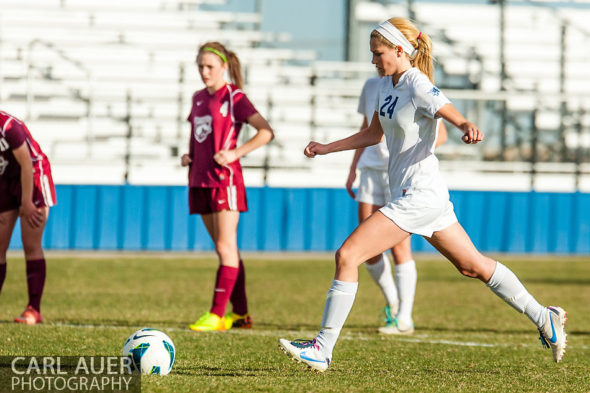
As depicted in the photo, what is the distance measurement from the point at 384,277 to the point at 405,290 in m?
0.21

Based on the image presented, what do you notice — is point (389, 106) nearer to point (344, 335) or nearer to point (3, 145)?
point (344, 335)

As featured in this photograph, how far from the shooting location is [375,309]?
887 centimetres

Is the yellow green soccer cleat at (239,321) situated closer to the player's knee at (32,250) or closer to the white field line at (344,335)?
the white field line at (344,335)

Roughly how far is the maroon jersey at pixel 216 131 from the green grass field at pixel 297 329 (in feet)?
3.57

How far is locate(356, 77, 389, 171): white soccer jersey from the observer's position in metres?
7.11

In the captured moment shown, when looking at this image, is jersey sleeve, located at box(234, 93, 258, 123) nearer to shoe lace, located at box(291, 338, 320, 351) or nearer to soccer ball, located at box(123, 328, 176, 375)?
soccer ball, located at box(123, 328, 176, 375)

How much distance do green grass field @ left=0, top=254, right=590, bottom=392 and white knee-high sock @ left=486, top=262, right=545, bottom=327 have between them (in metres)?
0.33

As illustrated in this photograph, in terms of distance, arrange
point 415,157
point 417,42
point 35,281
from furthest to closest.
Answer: point 35,281, point 417,42, point 415,157

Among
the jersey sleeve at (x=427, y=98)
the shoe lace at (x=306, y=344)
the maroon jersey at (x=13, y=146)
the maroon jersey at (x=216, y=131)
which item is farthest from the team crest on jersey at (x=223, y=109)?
the shoe lace at (x=306, y=344)

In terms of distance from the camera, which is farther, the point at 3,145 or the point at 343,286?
the point at 3,145

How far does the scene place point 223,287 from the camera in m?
7.01

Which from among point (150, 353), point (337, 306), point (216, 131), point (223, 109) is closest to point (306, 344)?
point (337, 306)

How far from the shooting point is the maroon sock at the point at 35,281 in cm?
714

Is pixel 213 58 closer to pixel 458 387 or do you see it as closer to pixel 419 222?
pixel 419 222
